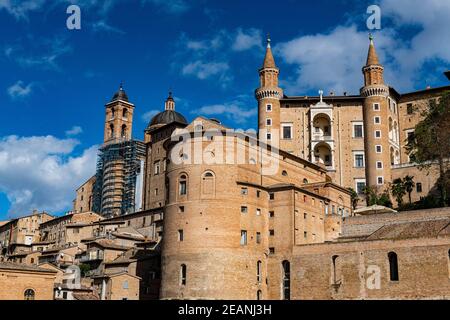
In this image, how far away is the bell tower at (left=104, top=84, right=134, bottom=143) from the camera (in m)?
95.1

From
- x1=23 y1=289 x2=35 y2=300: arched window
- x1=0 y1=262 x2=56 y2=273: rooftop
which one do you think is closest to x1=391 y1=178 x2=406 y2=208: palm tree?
x1=0 y1=262 x2=56 y2=273: rooftop

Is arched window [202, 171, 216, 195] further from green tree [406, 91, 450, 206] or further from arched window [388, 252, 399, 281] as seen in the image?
green tree [406, 91, 450, 206]

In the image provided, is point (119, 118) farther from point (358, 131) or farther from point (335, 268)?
point (335, 268)

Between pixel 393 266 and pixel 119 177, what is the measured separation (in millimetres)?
51737

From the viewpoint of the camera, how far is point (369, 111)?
69250 mm

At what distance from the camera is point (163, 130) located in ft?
238

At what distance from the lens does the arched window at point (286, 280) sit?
45.5 metres

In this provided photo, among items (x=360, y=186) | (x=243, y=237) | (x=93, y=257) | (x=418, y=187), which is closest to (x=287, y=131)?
(x=360, y=186)

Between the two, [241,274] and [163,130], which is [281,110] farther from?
[241,274]

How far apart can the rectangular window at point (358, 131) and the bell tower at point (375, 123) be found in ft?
2.14

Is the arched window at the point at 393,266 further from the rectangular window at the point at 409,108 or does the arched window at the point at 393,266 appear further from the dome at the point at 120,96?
the dome at the point at 120,96

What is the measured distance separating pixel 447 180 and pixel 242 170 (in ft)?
61.2

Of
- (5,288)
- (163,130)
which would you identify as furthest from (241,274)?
(163,130)

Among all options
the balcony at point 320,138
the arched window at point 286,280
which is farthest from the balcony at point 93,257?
the balcony at point 320,138
